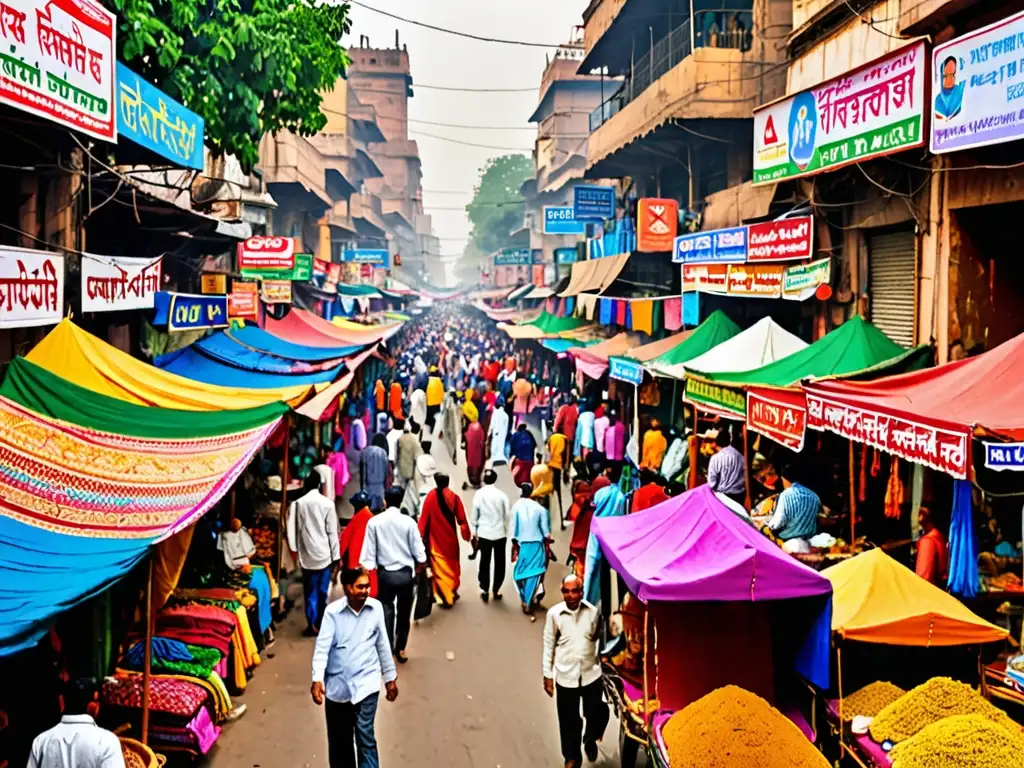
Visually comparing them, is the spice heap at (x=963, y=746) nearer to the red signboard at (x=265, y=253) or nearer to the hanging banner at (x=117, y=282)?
the hanging banner at (x=117, y=282)

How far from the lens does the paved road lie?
21.3 feet

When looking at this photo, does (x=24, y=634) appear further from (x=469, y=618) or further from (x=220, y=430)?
(x=469, y=618)

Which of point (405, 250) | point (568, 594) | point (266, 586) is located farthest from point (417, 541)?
point (405, 250)

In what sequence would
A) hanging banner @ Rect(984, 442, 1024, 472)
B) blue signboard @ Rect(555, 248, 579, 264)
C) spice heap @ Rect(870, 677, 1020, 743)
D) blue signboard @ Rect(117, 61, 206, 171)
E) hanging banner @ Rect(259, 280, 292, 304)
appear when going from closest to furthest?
spice heap @ Rect(870, 677, 1020, 743)
hanging banner @ Rect(984, 442, 1024, 472)
blue signboard @ Rect(117, 61, 206, 171)
hanging banner @ Rect(259, 280, 292, 304)
blue signboard @ Rect(555, 248, 579, 264)

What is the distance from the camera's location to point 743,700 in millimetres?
4949

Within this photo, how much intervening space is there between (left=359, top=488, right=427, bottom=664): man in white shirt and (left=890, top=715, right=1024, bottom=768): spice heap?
14.5 ft

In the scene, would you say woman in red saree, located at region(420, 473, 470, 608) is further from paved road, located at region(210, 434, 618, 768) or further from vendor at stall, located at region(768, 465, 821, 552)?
vendor at stall, located at region(768, 465, 821, 552)

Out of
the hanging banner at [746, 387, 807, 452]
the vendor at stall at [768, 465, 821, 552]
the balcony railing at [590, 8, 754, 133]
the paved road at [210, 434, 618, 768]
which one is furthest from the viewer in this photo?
the balcony railing at [590, 8, 754, 133]

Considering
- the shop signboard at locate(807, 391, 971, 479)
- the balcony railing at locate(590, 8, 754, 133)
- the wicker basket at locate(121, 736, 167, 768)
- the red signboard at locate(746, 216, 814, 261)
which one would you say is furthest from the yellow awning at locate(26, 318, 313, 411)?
the balcony railing at locate(590, 8, 754, 133)

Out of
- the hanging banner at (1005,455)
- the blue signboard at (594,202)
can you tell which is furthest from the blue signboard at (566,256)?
the hanging banner at (1005,455)

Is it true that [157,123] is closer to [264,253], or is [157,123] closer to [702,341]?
[702,341]

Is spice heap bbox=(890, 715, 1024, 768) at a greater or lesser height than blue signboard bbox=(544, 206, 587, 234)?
lesser

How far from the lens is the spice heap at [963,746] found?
427 centimetres

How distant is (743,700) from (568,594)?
1404mm
